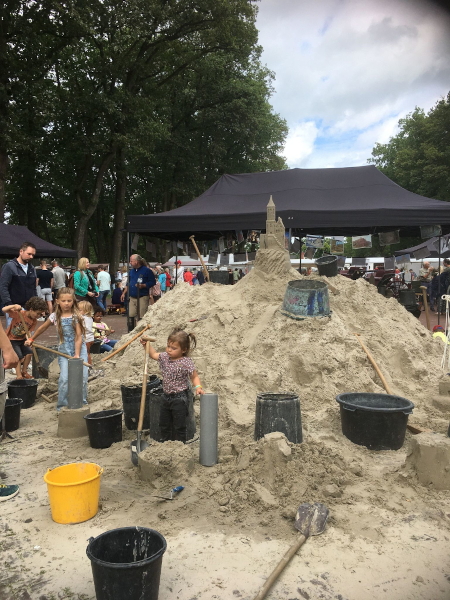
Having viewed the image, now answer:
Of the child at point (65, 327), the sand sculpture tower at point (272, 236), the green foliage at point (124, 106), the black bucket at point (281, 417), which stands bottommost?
the black bucket at point (281, 417)

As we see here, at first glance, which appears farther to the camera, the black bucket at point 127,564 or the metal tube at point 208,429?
the metal tube at point 208,429

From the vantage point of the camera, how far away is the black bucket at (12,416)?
5064 millimetres

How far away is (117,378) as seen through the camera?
6.38 meters

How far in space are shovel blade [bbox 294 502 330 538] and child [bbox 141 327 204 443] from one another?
4.69 ft

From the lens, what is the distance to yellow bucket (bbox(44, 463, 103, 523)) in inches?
121

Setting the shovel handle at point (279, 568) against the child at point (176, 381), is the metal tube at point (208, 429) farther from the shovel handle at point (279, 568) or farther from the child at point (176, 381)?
the shovel handle at point (279, 568)

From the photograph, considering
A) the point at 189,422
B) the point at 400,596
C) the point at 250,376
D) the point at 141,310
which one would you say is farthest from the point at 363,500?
the point at 141,310

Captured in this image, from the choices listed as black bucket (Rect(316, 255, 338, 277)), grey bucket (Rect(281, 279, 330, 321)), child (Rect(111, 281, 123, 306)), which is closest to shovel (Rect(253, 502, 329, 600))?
grey bucket (Rect(281, 279, 330, 321))

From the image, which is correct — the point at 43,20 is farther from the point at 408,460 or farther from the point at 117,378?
the point at 408,460

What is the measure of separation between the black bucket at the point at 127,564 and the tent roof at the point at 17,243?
11.4 meters

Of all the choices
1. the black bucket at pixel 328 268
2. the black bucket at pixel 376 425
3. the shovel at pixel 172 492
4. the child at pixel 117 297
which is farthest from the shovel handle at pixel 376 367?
the child at pixel 117 297

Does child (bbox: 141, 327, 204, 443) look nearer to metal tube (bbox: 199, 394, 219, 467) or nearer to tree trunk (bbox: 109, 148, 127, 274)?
metal tube (bbox: 199, 394, 219, 467)

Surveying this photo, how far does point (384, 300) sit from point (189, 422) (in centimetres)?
469

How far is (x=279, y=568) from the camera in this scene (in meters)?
2.57
